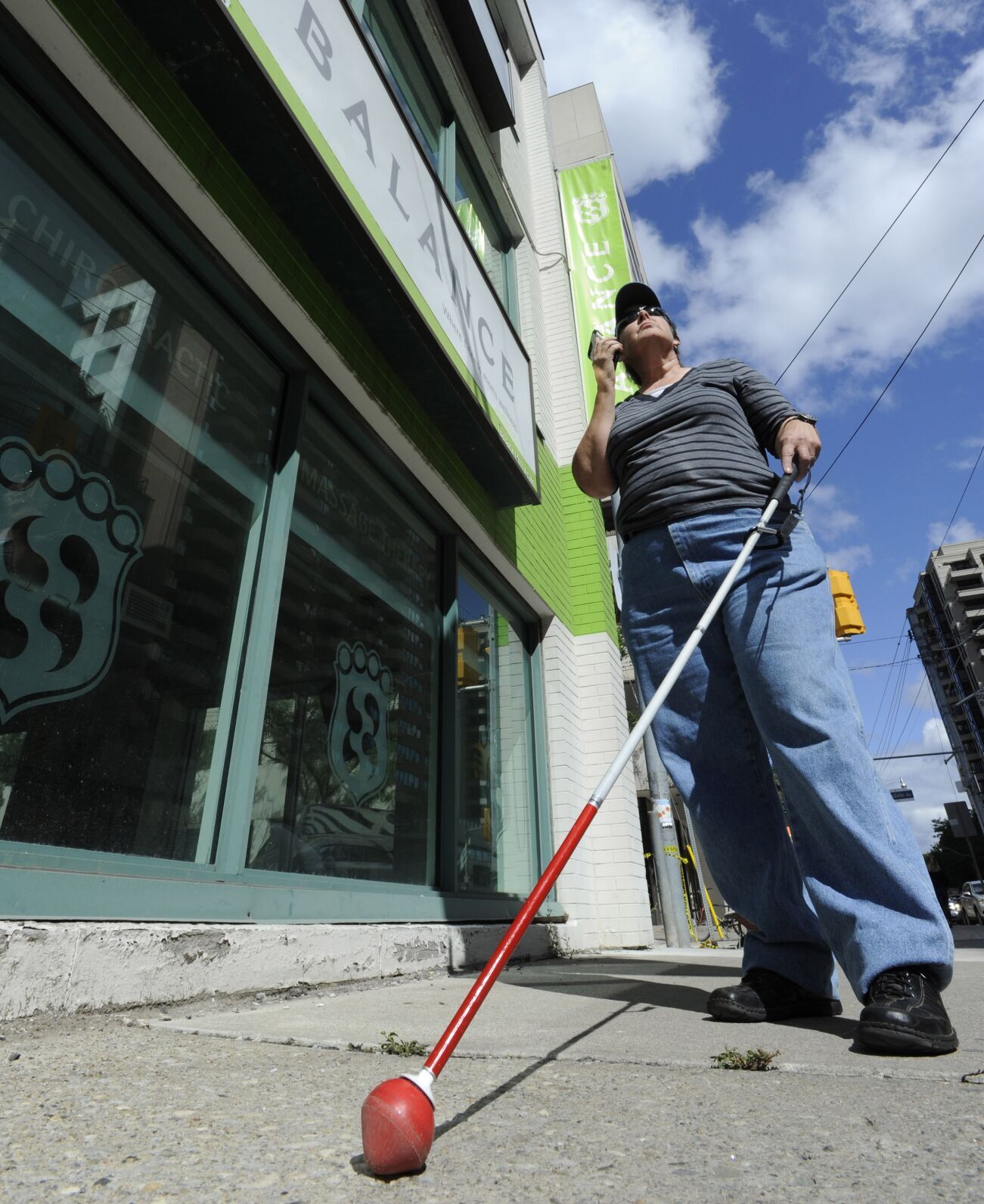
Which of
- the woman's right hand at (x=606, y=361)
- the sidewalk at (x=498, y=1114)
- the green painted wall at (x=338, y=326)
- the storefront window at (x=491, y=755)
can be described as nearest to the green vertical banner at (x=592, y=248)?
the green painted wall at (x=338, y=326)

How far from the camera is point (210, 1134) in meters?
0.92

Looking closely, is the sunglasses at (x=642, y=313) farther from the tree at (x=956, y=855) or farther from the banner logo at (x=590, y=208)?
the tree at (x=956, y=855)

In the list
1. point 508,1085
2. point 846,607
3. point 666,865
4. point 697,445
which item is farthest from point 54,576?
point 666,865

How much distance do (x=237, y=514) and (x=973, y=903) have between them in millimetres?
36253

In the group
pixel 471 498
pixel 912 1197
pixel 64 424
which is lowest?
pixel 912 1197

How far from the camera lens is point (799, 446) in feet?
6.88

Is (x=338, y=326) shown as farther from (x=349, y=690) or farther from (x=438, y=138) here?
(x=438, y=138)

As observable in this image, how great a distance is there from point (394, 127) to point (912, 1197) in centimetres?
446

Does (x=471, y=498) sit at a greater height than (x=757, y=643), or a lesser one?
greater

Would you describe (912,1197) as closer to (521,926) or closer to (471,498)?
(521,926)

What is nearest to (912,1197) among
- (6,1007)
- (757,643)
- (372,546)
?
(757,643)

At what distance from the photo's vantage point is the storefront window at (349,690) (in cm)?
283

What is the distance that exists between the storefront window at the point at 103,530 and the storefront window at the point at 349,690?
14.6 inches

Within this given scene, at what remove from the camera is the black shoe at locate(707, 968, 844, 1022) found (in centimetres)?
177
